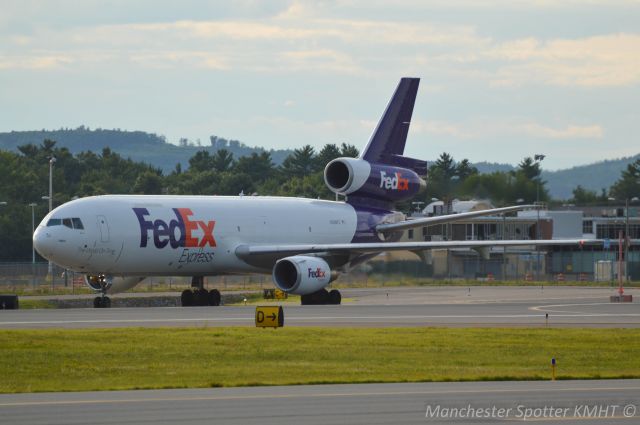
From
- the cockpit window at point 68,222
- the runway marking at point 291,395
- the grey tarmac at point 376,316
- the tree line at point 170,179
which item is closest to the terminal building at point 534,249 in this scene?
the tree line at point 170,179

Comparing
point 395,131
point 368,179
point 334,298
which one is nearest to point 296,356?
point 334,298

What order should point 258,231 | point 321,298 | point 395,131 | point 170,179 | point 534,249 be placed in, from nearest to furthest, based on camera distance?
point 321,298, point 258,231, point 395,131, point 534,249, point 170,179

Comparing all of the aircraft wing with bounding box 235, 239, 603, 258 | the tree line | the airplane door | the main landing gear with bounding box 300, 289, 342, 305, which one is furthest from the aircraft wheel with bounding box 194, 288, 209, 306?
the tree line

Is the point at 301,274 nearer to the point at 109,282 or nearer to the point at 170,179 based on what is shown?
the point at 109,282

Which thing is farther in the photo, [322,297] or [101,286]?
[322,297]

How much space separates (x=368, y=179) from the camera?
59219mm

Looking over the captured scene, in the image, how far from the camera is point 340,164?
59.2m

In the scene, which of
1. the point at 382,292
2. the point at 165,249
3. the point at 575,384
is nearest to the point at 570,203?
the point at 382,292

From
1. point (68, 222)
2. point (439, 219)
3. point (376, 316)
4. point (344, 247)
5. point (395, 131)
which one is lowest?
point (376, 316)

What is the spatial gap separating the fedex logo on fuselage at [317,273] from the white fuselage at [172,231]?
3.93 metres

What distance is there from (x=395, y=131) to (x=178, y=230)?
14.3 meters

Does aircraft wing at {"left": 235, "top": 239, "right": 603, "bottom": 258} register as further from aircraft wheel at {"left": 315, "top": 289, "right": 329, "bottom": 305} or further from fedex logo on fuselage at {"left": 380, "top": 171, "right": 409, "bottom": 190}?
fedex logo on fuselage at {"left": 380, "top": 171, "right": 409, "bottom": 190}

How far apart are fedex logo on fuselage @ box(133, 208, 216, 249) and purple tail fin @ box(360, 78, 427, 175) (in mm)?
10564

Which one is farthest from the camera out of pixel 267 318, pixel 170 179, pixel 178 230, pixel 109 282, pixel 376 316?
pixel 170 179
